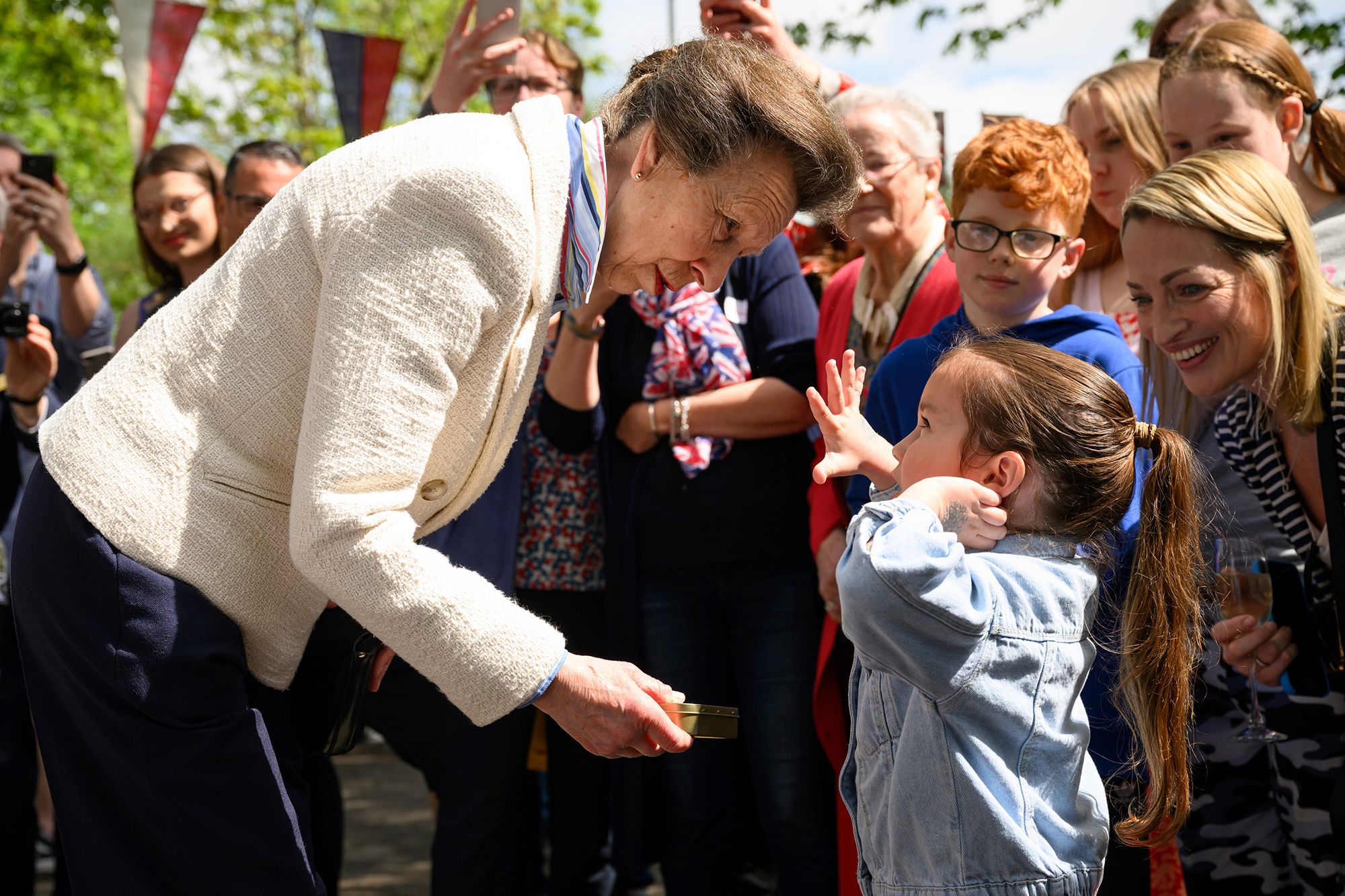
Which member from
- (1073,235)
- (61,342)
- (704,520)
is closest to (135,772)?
(704,520)

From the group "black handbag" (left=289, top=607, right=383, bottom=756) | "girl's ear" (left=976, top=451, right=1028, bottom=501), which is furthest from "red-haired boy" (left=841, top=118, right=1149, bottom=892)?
"black handbag" (left=289, top=607, right=383, bottom=756)

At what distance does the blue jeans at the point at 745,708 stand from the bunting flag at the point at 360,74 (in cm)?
279

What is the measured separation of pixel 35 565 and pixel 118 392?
0.29 meters

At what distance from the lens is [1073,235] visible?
274 cm

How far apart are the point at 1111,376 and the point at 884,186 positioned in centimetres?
91

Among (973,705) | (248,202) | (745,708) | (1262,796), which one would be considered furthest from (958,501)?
(248,202)

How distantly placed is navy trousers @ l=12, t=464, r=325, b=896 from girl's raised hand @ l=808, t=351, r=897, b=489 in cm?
96

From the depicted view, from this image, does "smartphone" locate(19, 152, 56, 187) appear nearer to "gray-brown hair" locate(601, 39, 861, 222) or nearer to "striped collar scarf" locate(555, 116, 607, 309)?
"gray-brown hair" locate(601, 39, 861, 222)

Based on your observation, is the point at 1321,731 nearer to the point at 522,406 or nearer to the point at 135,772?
the point at 522,406

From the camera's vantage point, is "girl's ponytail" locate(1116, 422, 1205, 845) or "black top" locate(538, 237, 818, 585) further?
"black top" locate(538, 237, 818, 585)

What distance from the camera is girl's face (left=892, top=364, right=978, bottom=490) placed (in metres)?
1.86

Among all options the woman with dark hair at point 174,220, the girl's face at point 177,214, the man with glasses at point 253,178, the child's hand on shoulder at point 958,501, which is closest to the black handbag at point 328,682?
the child's hand on shoulder at point 958,501

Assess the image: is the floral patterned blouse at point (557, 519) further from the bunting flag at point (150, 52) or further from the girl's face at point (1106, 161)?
the bunting flag at point (150, 52)

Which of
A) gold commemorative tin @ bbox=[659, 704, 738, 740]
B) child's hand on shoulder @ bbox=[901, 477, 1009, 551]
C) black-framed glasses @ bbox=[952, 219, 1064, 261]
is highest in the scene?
black-framed glasses @ bbox=[952, 219, 1064, 261]
